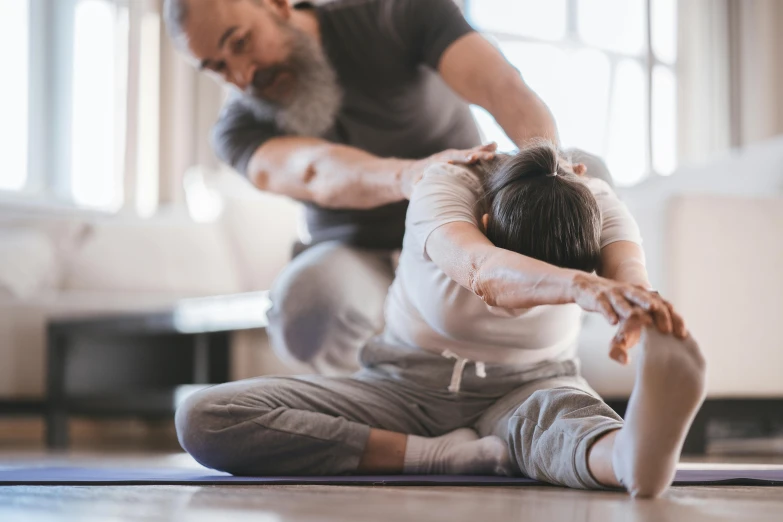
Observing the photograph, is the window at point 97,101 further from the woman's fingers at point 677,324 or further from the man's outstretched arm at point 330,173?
the woman's fingers at point 677,324

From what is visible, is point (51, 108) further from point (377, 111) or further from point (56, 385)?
point (377, 111)

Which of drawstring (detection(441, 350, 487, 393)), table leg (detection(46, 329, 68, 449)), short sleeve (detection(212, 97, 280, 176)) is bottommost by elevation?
table leg (detection(46, 329, 68, 449))

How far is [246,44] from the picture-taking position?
6.55 feet

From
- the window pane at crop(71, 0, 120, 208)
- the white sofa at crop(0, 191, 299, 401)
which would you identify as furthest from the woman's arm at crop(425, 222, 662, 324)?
the window pane at crop(71, 0, 120, 208)

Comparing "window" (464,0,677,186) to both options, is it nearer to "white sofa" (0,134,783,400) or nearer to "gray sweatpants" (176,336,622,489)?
"white sofa" (0,134,783,400)

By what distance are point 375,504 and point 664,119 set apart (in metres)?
5.84

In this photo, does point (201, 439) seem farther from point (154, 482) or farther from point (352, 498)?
point (352, 498)

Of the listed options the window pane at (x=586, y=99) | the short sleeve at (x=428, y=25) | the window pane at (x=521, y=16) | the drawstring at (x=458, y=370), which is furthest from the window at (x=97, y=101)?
the drawstring at (x=458, y=370)

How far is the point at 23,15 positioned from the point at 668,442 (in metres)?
4.34

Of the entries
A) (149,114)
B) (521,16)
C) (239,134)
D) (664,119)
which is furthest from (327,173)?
(664,119)

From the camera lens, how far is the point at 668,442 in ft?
3.22

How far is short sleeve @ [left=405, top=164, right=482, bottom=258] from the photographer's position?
1240 millimetres

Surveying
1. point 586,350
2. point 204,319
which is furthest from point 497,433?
point 204,319

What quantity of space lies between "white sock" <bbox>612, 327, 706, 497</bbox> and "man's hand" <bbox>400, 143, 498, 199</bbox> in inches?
17.8
